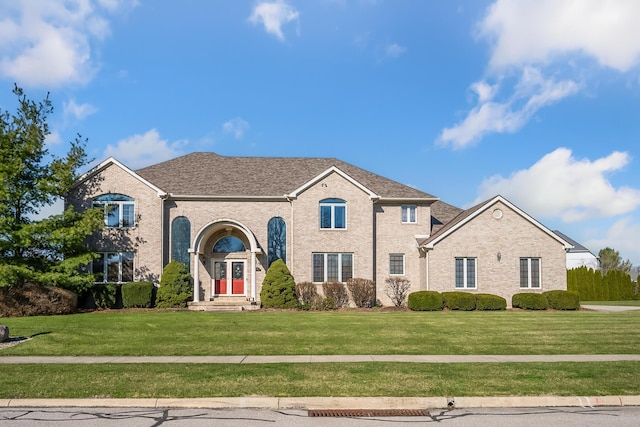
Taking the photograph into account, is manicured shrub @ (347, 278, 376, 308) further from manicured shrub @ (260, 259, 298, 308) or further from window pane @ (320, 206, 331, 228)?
window pane @ (320, 206, 331, 228)

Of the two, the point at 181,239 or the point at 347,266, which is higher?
the point at 181,239

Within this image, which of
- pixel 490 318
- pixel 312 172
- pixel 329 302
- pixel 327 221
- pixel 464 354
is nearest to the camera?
pixel 464 354

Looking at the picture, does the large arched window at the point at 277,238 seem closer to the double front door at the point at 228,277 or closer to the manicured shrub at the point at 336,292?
the double front door at the point at 228,277

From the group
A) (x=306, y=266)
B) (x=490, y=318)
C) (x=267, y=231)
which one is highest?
(x=267, y=231)

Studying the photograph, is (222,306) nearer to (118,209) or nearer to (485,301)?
(118,209)

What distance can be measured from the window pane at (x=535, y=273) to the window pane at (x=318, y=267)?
1139cm

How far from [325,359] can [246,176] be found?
72.2 feet

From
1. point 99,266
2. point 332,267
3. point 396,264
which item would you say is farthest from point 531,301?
point 99,266

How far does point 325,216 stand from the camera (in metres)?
31.3

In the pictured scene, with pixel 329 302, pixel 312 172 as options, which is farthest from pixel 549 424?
pixel 312 172

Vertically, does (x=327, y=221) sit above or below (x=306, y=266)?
above

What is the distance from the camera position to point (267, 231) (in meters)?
31.4

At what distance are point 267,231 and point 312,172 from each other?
538 centimetres

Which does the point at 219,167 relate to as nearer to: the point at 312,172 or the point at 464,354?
the point at 312,172
